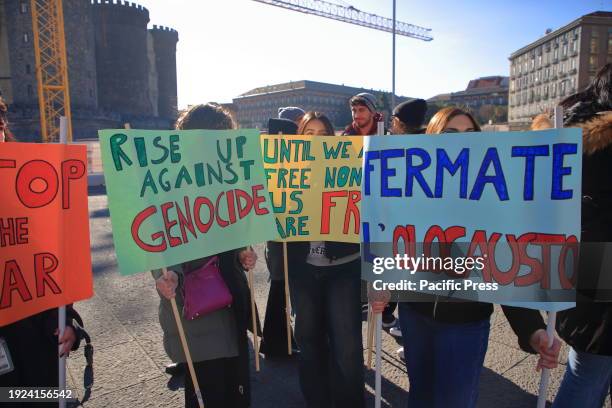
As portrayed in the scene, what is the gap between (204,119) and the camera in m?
2.30

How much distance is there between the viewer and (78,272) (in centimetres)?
186

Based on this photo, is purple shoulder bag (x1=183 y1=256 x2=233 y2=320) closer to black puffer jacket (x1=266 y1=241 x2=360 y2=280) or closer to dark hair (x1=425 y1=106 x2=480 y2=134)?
black puffer jacket (x1=266 y1=241 x2=360 y2=280)

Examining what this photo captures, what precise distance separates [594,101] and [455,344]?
4.44 feet

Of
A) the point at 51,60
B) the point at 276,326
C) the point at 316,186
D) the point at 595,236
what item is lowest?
the point at 276,326

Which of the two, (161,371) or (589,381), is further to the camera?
(161,371)

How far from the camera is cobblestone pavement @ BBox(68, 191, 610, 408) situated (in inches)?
111

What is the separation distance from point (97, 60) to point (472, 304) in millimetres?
49549

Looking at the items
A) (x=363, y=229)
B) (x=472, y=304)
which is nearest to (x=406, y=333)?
(x=472, y=304)

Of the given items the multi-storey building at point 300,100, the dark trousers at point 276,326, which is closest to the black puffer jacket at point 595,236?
the dark trousers at point 276,326

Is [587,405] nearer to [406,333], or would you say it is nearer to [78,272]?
[406,333]

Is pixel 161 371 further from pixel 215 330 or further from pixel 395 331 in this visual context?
pixel 395 331

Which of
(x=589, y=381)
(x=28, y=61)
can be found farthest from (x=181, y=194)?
(x=28, y=61)

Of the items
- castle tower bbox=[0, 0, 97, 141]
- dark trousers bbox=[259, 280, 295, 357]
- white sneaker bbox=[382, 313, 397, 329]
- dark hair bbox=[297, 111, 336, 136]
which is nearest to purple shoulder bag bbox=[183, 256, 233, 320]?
dark hair bbox=[297, 111, 336, 136]

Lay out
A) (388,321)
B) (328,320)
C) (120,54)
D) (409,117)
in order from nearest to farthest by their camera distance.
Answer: (328,320) → (409,117) → (388,321) → (120,54)
